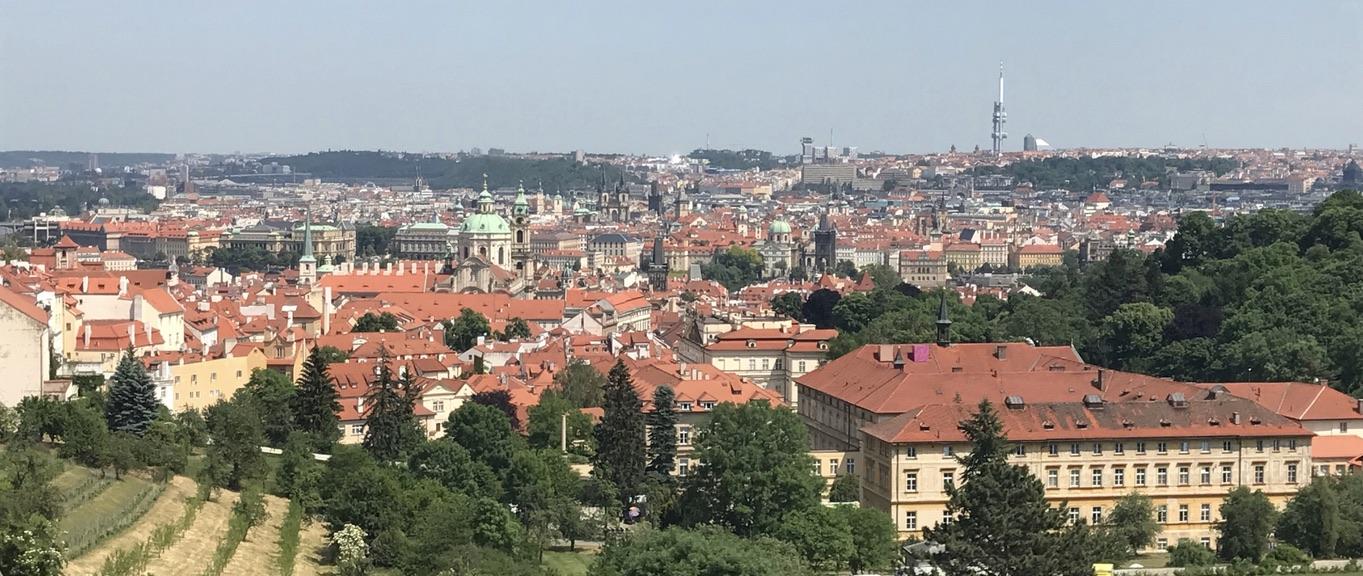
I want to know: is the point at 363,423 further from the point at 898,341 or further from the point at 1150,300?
the point at 1150,300

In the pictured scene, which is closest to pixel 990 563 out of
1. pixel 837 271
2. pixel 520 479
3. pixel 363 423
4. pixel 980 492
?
pixel 980 492

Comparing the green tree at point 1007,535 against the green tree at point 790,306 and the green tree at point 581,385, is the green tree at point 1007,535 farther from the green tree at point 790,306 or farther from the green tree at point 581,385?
the green tree at point 790,306

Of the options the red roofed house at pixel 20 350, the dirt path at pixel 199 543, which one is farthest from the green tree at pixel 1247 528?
the red roofed house at pixel 20 350

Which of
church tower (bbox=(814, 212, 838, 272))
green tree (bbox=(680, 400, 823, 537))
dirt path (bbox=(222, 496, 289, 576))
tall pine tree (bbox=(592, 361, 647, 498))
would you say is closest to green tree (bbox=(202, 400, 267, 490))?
dirt path (bbox=(222, 496, 289, 576))

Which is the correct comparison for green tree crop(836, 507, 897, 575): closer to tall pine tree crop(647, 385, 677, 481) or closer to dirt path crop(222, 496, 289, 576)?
tall pine tree crop(647, 385, 677, 481)

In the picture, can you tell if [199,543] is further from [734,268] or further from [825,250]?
[825,250]

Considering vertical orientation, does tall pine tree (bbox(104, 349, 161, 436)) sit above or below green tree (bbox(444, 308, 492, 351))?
above
